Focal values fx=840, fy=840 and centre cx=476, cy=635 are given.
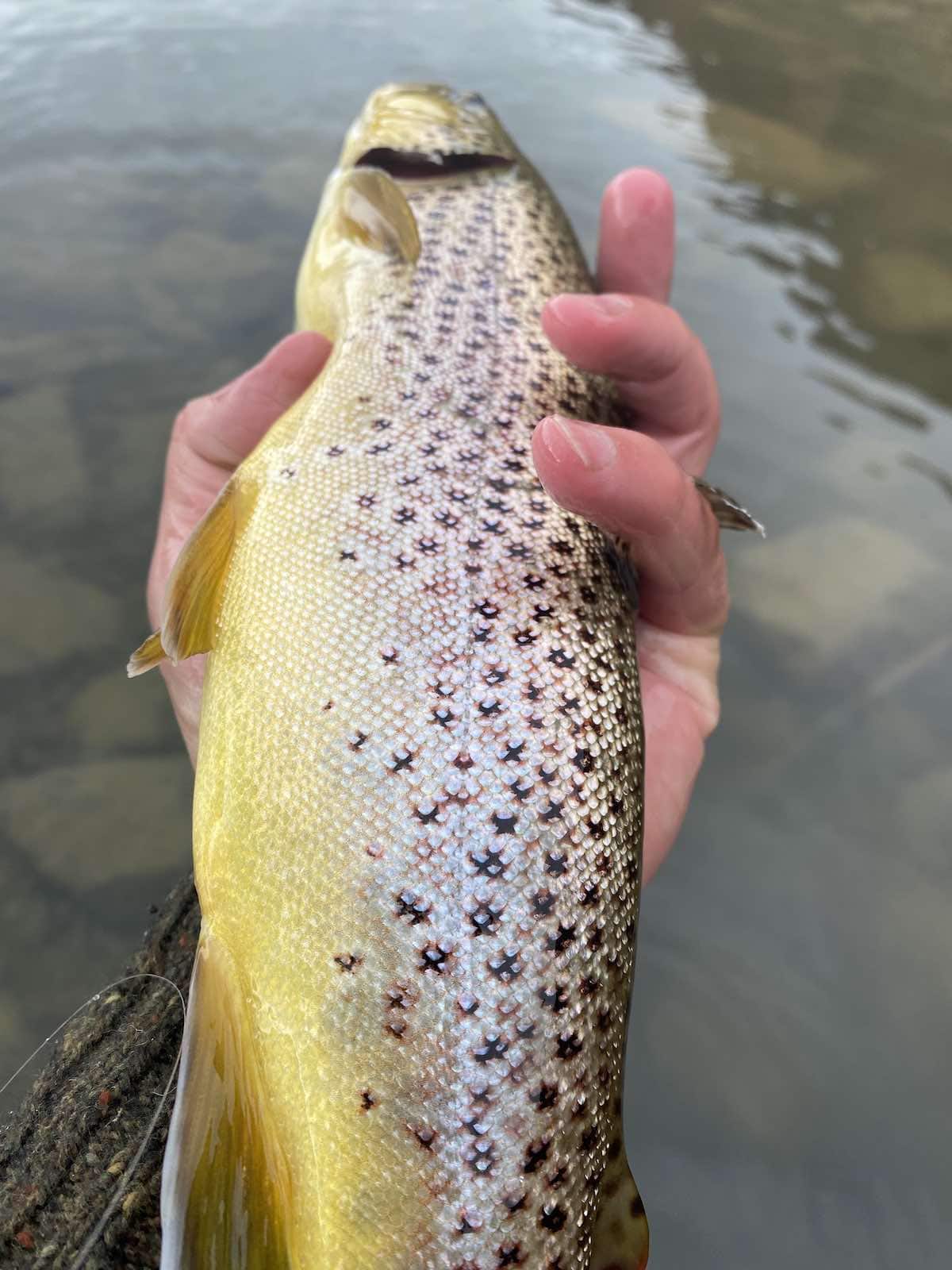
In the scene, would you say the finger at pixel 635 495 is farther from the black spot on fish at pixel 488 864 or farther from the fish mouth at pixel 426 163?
the fish mouth at pixel 426 163

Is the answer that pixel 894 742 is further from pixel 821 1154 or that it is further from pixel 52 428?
pixel 52 428

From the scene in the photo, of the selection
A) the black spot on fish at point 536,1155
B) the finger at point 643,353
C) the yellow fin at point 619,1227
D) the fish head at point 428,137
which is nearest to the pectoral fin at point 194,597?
the finger at point 643,353

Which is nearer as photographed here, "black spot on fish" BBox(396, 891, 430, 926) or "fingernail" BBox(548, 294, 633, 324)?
"black spot on fish" BBox(396, 891, 430, 926)

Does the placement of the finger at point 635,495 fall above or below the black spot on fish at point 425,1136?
above

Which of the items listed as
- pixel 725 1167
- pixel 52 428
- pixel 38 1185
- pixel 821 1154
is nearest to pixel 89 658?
pixel 52 428

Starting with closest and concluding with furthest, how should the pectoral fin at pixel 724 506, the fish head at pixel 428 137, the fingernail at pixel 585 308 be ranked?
the pectoral fin at pixel 724 506 < the fingernail at pixel 585 308 < the fish head at pixel 428 137

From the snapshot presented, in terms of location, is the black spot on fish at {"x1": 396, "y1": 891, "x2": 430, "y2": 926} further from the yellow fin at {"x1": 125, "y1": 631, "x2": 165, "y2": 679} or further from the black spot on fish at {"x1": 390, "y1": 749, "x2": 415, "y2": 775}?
the yellow fin at {"x1": 125, "y1": 631, "x2": 165, "y2": 679}

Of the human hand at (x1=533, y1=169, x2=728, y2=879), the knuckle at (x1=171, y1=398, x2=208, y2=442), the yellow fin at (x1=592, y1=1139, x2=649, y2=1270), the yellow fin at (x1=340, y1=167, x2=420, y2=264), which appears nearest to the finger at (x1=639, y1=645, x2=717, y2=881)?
the human hand at (x1=533, y1=169, x2=728, y2=879)
